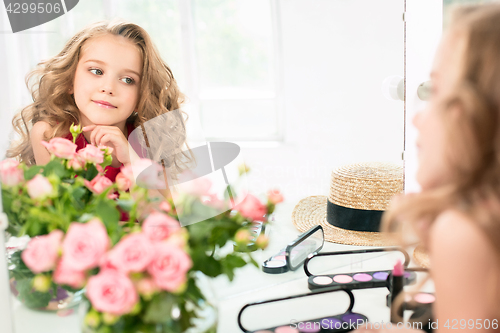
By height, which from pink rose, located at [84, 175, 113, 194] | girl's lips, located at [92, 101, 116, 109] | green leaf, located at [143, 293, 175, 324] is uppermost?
girl's lips, located at [92, 101, 116, 109]

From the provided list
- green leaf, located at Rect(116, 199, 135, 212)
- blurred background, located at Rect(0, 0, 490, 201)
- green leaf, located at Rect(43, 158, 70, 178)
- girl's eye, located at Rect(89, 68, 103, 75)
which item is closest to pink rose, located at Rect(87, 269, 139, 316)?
green leaf, located at Rect(116, 199, 135, 212)

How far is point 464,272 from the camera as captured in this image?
422 millimetres

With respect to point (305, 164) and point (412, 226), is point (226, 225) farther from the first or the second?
point (305, 164)

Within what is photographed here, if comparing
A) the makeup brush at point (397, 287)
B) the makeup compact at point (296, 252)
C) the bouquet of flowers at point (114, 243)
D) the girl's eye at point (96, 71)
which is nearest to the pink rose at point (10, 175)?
the bouquet of flowers at point (114, 243)

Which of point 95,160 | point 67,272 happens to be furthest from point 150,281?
point 95,160

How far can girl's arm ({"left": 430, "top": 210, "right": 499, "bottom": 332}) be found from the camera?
1.38 feet

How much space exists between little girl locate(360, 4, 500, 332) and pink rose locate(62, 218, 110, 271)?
347mm

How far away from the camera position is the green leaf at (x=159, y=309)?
43 centimetres

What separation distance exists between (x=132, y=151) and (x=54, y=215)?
314 millimetres

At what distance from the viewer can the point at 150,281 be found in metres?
0.42

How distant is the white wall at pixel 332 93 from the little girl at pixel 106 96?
0.18 meters

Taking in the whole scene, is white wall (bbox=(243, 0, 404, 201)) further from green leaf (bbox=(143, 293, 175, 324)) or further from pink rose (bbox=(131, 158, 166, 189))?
green leaf (bbox=(143, 293, 175, 324))

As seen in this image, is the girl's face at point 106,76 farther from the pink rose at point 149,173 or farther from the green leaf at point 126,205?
the green leaf at point 126,205

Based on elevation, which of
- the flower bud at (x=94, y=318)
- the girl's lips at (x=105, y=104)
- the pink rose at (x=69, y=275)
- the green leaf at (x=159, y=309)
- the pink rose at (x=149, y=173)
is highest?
the girl's lips at (x=105, y=104)
